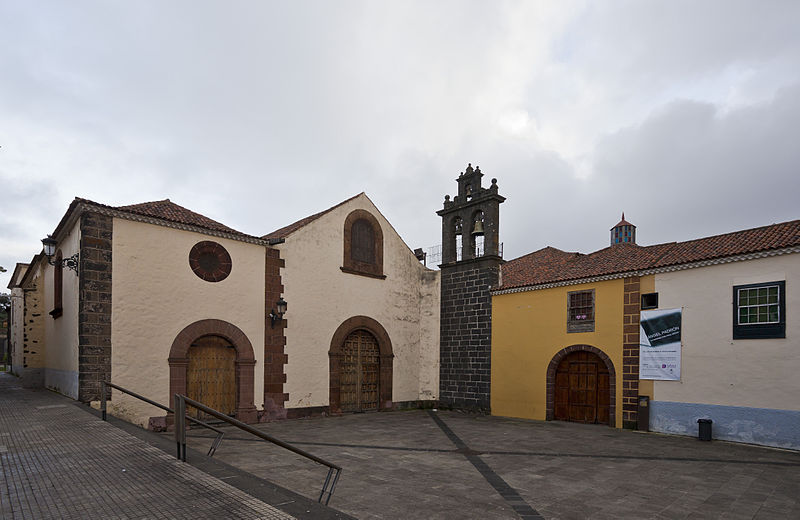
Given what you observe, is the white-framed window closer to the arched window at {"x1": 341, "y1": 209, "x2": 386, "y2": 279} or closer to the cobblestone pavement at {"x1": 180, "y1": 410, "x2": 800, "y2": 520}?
the cobblestone pavement at {"x1": 180, "y1": 410, "x2": 800, "y2": 520}

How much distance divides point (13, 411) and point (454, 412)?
12.4 meters

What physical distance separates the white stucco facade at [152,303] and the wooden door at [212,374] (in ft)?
2.09

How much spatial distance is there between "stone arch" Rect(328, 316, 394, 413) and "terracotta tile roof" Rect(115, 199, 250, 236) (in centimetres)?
451

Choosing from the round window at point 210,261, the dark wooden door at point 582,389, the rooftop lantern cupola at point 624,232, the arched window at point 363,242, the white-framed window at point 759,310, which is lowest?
the dark wooden door at point 582,389

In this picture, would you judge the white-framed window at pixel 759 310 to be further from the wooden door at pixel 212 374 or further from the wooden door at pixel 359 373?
the wooden door at pixel 212 374

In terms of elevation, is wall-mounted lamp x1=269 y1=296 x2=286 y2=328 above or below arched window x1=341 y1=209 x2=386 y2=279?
below

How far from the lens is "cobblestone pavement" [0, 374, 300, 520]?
4.36 meters

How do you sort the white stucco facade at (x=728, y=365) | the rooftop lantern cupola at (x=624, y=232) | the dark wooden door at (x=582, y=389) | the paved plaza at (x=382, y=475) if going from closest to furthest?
1. the paved plaza at (x=382, y=475)
2. the white stucco facade at (x=728, y=365)
3. the dark wooden door at (x=582, y=389)
4. the rooftop lantern cupola at (x=624, y=232)

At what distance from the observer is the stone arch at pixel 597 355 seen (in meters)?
12.7

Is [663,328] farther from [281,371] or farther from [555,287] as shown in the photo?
[281,371]

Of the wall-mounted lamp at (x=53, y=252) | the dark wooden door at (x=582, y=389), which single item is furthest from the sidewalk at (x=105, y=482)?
the dark wooden door at (x=582, y=389)

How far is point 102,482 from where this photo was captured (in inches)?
201

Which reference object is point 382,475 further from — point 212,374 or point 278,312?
point 278,312

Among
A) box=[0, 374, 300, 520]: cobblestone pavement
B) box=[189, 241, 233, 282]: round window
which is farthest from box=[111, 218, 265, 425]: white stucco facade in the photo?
box=[0, 374, 300, 520]: cobblestone pavement
